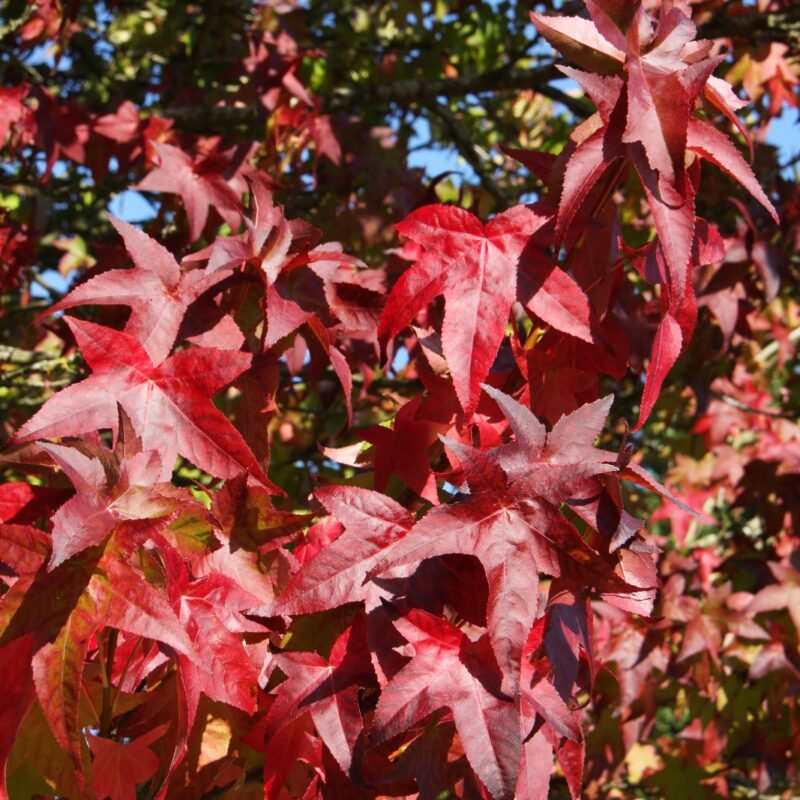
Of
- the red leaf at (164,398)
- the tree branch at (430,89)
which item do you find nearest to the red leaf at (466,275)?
the red leaf at (164,398)

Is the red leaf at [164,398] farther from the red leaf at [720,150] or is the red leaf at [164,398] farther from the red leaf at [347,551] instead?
the red leaf at [720,150]

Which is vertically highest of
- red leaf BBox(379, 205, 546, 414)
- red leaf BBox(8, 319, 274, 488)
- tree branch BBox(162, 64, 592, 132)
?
tree branch BBox(162, 64, 592, 132)

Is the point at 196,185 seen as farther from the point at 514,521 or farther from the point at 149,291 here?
the point at 514,521

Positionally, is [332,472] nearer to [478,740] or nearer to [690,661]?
[690,661]

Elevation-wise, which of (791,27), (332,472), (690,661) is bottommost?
(690,661)

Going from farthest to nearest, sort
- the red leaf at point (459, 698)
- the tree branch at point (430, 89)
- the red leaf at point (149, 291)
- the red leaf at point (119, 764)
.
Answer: the tree branch at point (430, 89)
the red leaf at point (149, 291)
the red leaf at point (119, 764)
the red leaf at point (459, 698)

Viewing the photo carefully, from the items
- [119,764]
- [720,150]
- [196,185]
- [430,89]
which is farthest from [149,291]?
[430,89]

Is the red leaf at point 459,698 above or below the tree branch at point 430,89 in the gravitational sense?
below

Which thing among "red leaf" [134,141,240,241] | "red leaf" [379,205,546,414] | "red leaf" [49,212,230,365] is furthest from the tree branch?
"red leaf" [379,205,546,414]

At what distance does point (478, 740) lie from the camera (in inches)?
43.1

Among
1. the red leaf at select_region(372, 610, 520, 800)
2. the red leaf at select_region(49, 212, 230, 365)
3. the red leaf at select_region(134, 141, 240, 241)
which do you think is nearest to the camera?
the red leaf at select_region(372, 610, 520, 800)

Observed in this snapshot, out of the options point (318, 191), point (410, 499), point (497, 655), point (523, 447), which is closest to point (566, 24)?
point (523, 447)

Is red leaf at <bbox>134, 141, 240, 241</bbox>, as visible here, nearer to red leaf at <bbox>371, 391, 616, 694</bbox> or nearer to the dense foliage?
the dense foliage

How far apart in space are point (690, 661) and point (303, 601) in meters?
2.20
